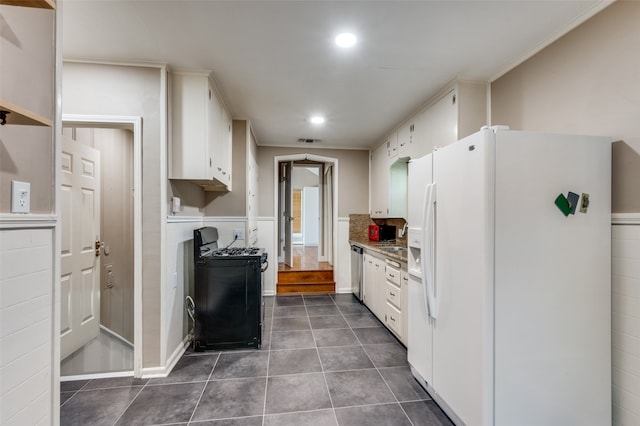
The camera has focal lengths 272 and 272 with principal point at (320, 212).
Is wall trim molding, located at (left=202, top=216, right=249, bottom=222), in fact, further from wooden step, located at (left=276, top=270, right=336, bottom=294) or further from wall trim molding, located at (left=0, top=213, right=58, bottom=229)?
wall trim molding, located at (left=0, top=213, right=58, bottom=229)

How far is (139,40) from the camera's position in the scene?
1.96 meters

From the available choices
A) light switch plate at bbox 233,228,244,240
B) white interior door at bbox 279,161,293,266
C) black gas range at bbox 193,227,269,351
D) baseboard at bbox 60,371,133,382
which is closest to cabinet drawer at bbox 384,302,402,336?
black gas range at bbox 193,227,269,351

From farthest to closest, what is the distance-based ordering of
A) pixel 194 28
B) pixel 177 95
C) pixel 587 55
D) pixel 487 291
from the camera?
pixel 177 95, pixel 194 28, pixel 587 55, pixel 487 291

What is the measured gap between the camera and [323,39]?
6.30 ft

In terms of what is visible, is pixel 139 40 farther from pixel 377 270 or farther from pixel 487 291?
pixel 377 270

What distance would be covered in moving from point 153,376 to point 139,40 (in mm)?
2591

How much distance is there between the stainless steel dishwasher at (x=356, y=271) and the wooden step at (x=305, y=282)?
1.30ft

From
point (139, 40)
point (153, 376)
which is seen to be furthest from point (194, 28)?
point (153, 376)

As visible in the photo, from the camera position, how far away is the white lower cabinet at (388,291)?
272 cm

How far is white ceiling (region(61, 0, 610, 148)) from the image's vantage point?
1.63m

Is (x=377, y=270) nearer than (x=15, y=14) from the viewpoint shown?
No

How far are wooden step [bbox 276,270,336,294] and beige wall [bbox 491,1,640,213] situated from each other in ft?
11.9

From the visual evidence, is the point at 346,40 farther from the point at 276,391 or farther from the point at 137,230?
the point at 276,391

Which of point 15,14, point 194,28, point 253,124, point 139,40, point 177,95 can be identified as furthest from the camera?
point 253,124
